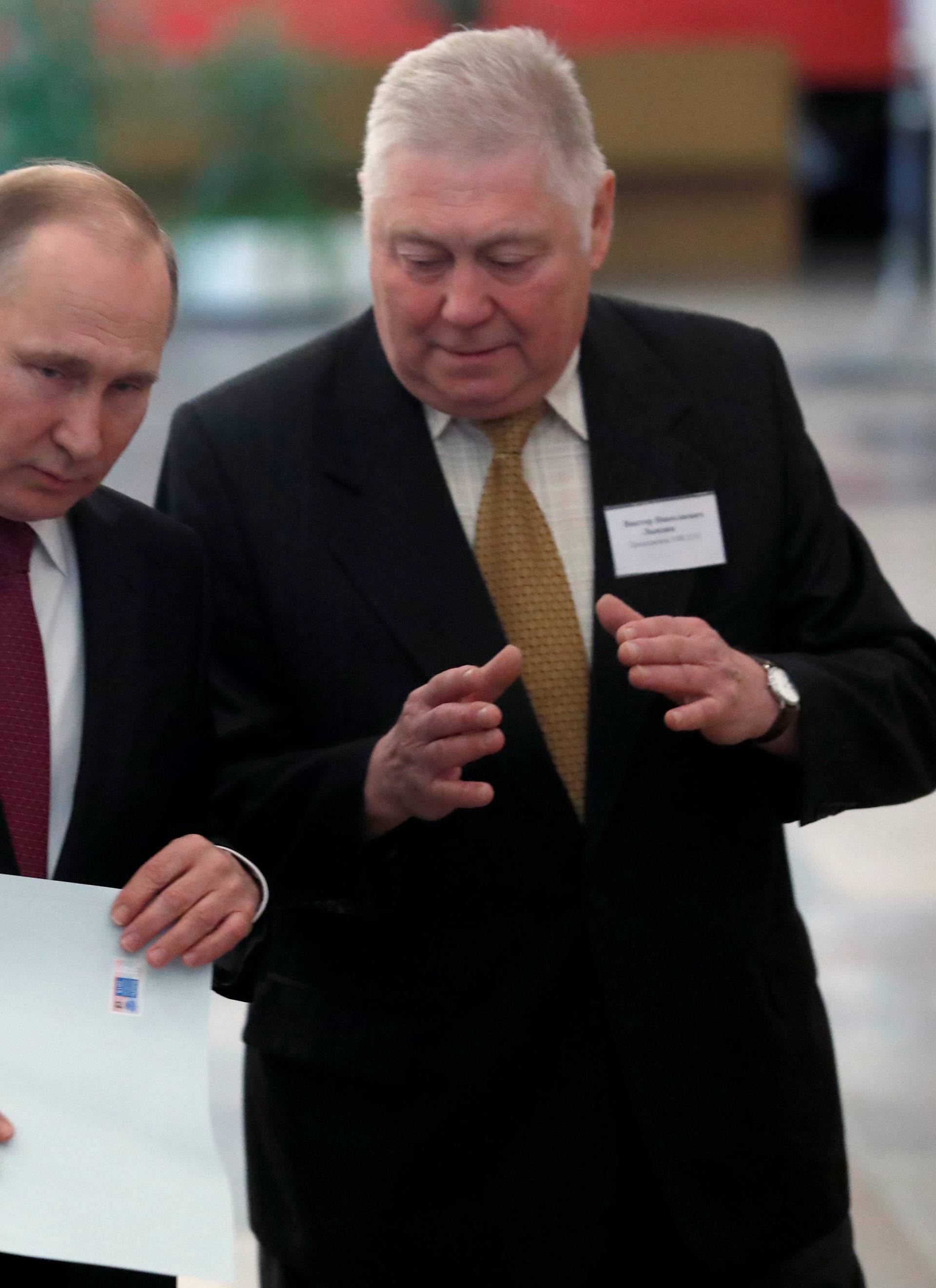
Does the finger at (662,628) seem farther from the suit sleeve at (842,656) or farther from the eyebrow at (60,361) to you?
the eyebrow at (60,361)

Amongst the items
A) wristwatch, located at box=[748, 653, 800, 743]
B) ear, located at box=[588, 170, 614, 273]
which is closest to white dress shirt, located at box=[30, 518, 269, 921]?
wristwatch, located at box=[748, 653, 800, 743]

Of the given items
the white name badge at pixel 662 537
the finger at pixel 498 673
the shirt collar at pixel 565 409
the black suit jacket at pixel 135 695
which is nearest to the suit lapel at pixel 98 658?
the black suit jacket at pixel 135 695

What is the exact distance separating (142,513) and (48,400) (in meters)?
0.30

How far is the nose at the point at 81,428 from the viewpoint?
1469mm

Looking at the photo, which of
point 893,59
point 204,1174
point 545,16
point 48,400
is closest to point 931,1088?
point 204,1174

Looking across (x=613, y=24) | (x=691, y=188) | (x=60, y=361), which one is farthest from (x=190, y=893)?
(x=613, y=24)

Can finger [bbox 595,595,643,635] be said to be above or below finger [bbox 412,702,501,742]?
above

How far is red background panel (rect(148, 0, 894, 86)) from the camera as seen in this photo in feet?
73.6

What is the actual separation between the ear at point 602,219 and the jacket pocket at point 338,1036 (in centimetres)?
90

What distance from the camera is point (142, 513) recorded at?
5.76 ft

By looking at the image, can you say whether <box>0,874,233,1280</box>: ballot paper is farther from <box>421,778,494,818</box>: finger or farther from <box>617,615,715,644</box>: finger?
<box>617,615,715,644</box>: finger

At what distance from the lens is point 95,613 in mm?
1646

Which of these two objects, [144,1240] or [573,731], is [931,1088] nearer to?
[573,731]

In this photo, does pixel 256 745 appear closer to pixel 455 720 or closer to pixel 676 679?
pixel 455 720
